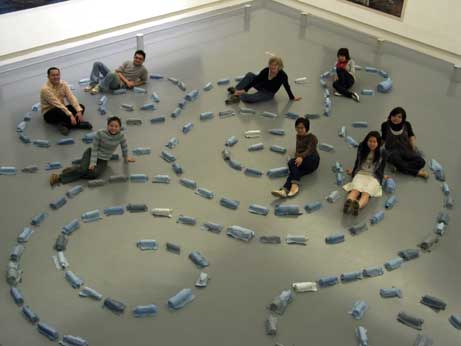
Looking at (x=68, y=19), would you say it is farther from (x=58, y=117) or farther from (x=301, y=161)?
(x=301, y=161)

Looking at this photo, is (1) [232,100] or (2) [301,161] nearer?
(2) [301,161]

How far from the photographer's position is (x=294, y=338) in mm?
4809

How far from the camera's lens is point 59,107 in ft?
24.4

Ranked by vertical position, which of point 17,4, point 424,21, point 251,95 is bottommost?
point 251,95

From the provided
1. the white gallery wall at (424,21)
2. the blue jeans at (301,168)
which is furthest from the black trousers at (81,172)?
the white gallery wall at (424,21)

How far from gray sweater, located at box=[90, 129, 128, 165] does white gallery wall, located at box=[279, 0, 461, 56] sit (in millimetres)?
6538

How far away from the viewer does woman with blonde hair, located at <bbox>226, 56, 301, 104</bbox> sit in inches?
321

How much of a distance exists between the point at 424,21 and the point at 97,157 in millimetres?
6903

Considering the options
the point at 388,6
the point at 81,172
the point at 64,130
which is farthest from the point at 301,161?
the point at 388,6

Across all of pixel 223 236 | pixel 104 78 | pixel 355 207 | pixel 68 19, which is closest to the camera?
pixel 223 236

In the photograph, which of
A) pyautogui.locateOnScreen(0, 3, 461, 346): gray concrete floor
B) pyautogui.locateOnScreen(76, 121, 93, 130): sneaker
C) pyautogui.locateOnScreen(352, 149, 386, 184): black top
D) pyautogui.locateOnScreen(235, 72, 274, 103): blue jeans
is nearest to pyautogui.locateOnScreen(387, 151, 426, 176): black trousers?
pyautogui.locateOnScreen(0, 3, 461, 346): gray concrete floor

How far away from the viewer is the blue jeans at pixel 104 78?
8.37 m

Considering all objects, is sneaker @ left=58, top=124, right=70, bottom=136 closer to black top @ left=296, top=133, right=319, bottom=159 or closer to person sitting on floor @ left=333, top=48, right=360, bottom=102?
black top @ left=296, top=133, right=319, bottom=159

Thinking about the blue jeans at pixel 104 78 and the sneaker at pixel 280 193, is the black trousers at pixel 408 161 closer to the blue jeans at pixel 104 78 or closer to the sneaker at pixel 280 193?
the sneaker at pixel 280 193
